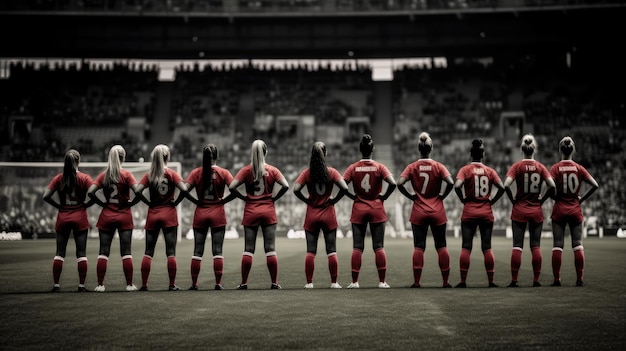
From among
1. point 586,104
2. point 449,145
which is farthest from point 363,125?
point 586,104

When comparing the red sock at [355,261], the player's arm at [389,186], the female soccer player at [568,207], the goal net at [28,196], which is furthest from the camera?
the goal net at [28,196]

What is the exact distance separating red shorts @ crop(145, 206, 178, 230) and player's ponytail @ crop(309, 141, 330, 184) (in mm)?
2289

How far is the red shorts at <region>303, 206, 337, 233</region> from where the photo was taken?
35.4ft

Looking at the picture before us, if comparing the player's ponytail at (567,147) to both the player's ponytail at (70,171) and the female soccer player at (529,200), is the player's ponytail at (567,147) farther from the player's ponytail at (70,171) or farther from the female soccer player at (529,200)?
the player's ponytail at (70,171)

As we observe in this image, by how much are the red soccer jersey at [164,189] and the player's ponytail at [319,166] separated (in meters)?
2.09

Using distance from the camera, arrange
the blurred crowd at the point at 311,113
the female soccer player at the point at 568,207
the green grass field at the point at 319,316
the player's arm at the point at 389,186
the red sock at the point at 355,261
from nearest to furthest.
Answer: the green grass field at the point at 319,316, the player's arm at the point at 389,186, the red sock at the point at 355,261, the female soccer player at the point at 568,207, the blurred crowd at the point at 311,113

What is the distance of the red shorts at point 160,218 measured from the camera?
10.8 meters

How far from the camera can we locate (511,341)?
258 inches

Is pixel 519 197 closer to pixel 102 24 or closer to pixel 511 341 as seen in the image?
pixel 511 341

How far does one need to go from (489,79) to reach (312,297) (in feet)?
128

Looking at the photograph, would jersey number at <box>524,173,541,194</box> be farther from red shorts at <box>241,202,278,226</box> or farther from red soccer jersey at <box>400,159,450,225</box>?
red shorts at <box>241,202,278,226</box>

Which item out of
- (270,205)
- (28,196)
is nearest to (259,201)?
(270,205)

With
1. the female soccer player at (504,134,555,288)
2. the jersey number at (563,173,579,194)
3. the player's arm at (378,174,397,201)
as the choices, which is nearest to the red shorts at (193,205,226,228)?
the player's arm at (378,174,397,201)

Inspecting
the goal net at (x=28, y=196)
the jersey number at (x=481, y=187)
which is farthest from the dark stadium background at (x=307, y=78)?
the jersey number at (x=481, y=187)
